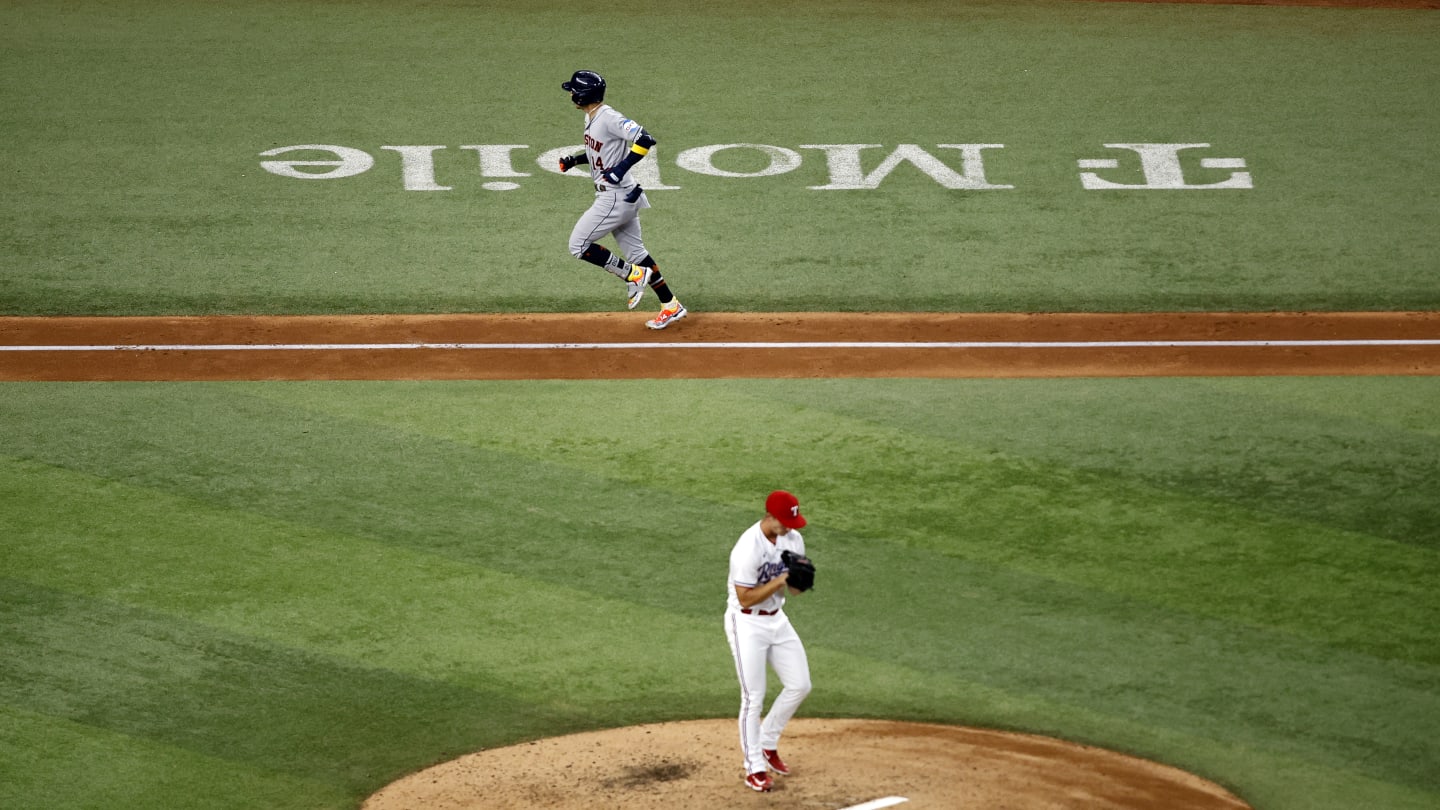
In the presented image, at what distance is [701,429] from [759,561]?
4559mm

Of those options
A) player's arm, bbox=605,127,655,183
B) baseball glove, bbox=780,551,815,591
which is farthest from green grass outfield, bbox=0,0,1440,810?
player's arm, bbox=605,127,655,183

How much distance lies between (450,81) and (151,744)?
11.4m

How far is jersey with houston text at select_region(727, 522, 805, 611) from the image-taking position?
29.0 feet

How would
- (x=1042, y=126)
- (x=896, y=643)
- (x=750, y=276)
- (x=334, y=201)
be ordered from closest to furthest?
(x=896, y=643) → (x=750, y=276) → (x=334, y=201) → (x=1042, y=126)

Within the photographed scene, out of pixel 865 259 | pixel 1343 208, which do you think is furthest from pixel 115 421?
pixel 1343 208

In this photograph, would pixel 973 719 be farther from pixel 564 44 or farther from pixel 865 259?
pixel 564 44

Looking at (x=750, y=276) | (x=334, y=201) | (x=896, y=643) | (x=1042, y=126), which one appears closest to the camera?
(x=896, y=643)

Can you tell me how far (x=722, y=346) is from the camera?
14852 millimetres

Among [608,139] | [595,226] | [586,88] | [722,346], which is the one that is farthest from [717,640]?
[586,88]

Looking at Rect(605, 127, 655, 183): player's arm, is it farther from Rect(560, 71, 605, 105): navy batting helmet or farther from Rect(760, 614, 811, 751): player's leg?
Rect(760, 614, 811, 751): player's leg

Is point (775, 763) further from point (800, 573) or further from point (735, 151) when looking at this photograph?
point (735, 151)

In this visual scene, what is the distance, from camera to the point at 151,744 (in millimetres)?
9578

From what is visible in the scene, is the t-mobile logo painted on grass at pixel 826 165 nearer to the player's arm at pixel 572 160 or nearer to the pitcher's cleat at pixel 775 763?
the player's arm at pixel 572 160

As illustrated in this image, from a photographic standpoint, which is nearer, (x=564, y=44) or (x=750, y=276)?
(x=750, y=276)
